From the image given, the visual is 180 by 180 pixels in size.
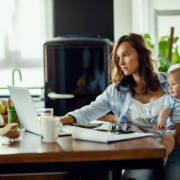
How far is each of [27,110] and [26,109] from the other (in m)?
0.01

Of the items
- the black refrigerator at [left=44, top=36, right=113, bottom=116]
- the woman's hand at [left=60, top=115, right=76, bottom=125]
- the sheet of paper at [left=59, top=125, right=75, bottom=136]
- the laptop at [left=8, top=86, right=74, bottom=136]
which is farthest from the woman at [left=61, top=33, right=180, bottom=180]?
the black refrigerator at [left=44, top=36, right=113, bottom=116]

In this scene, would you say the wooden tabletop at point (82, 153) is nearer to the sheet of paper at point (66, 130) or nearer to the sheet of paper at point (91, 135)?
the sheet of paper at point (91, 135)

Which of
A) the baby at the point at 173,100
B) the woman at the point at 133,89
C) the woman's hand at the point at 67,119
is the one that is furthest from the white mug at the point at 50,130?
the baby at the point at 173,100

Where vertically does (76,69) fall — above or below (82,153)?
above

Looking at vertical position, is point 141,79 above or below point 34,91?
above

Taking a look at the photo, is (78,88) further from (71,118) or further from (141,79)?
(71,118)

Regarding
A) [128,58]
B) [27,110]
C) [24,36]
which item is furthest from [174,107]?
[24,36]

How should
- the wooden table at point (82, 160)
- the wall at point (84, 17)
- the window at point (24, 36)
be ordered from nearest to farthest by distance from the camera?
1. the wooden table at point (82, 160)
2. the wall at point (84, 17)
3. the window at point (24, 36)

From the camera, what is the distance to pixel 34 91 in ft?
12.4

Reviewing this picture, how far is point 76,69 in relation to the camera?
2.88 meters

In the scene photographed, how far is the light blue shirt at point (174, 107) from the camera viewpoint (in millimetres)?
1659

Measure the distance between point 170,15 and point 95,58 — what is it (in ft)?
6.20

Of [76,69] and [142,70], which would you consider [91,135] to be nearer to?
[142,70]

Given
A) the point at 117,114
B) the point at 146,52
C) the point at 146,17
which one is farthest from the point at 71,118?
the point at 146,17
